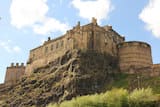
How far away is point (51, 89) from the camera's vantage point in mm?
79625

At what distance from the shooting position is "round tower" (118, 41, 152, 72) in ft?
285

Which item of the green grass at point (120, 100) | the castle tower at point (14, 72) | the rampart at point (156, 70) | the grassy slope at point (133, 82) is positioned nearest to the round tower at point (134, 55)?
the grassy slope at point (133, 82)

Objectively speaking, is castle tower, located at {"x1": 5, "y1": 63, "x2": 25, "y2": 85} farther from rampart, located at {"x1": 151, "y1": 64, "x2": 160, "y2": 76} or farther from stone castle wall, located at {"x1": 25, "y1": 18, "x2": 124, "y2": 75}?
rampart, located at {"x1": 151, "y1": 64, "x2": 160, "y2": 76}

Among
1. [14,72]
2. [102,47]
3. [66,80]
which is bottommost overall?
[66,80]

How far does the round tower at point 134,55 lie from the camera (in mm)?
86750

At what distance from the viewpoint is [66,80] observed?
77438 mm

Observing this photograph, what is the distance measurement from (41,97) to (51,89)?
2760 mm

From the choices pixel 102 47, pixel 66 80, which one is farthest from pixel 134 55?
pixel 66 80

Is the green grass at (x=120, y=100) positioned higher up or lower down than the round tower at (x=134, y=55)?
lower down

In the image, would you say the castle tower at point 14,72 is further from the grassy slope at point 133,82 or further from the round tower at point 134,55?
the grassy slope at point 133,82

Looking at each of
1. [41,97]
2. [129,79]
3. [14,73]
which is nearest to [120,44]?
[129,79]

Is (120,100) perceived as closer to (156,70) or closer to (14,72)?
(156,70)

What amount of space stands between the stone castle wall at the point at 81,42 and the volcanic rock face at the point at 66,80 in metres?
2.04

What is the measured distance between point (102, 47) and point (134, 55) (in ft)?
26.5
